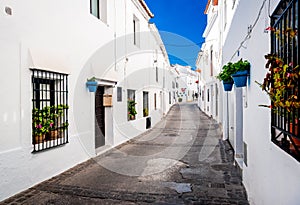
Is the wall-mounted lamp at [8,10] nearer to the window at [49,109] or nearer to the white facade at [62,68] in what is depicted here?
the white facade at [62,68]

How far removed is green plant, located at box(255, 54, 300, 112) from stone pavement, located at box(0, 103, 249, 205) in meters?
2.87

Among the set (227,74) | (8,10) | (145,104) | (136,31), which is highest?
(136,31)

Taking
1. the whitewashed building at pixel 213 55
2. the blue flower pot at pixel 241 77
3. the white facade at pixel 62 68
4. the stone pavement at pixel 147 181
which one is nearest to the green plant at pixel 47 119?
the white facade at pixel 62 68

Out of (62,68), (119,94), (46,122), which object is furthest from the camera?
(119,94)

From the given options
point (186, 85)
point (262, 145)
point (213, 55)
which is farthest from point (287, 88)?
point (186, 85)

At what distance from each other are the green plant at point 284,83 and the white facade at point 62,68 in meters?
4.56

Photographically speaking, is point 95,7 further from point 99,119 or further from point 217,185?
point 217,185

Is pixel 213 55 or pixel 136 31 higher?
pixel 136 31

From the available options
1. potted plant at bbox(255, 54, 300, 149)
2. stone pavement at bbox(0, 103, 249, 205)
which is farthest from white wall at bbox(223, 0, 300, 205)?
stone pavement at bbox(0, 103, 249, 205)

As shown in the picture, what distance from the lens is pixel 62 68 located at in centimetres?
632

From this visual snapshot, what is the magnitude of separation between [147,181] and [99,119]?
14.1 feet

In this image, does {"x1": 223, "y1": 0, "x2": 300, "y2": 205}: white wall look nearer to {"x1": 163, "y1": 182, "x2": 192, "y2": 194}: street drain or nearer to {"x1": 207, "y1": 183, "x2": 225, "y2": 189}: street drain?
{"x1": 207, "y1": 183, "x2": 225, "y2": 189}: street drain

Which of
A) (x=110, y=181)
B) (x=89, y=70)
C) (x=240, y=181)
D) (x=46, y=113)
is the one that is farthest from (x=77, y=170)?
(x=240, y=181)

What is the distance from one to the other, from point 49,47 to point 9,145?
247cm
